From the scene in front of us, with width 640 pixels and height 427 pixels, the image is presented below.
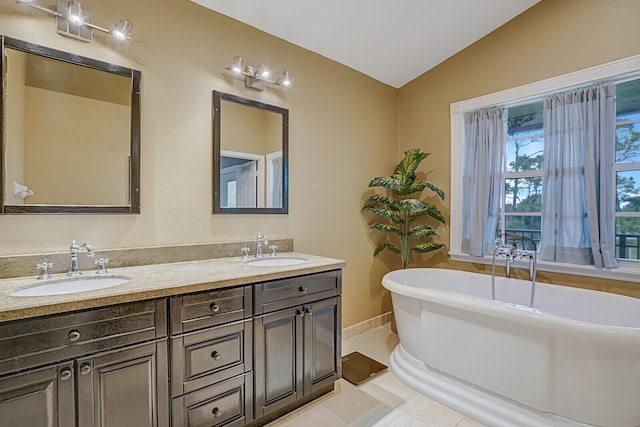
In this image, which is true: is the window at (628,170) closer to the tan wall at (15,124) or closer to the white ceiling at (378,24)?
the white ceiling at (378,24)

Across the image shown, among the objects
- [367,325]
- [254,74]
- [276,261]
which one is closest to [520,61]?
[254,74]

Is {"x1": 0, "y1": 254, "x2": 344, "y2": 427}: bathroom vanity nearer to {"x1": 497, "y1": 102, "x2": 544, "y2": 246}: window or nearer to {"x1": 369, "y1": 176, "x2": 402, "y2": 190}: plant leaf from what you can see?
{"x1": 369, "y1": 176, "x2": 402, "y2": 190}: plant leaf

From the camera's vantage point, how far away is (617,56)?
2270mm

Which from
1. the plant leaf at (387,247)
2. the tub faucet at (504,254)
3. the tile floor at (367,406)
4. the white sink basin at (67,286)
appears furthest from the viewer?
the plant leaf at (387,247)

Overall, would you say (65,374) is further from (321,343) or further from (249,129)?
(249,129)

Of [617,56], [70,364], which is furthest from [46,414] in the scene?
[617,56]

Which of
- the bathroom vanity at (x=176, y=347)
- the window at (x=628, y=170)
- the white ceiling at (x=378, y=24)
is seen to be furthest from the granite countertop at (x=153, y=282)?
the window at (x=628, y=170)

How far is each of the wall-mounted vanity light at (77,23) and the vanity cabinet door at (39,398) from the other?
66.4 inches

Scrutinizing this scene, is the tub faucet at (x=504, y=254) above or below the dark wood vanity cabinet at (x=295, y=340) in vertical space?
above

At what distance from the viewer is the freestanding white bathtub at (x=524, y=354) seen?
162 cm

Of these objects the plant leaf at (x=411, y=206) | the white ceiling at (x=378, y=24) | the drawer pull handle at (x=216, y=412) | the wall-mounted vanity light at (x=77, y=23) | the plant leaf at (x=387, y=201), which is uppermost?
the white ceiling at (x=378, y=24)

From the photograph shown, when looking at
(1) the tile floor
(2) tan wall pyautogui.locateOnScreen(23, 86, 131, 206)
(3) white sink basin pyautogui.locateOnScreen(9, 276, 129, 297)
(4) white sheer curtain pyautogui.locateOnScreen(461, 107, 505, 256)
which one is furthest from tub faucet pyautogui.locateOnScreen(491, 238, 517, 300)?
(2) tan wall pyautogui.locateOnScreen(23, 86, 131, 206)

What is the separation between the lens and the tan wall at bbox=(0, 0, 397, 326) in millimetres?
1787

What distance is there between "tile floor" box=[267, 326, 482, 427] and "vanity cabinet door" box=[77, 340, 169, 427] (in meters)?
0.74
